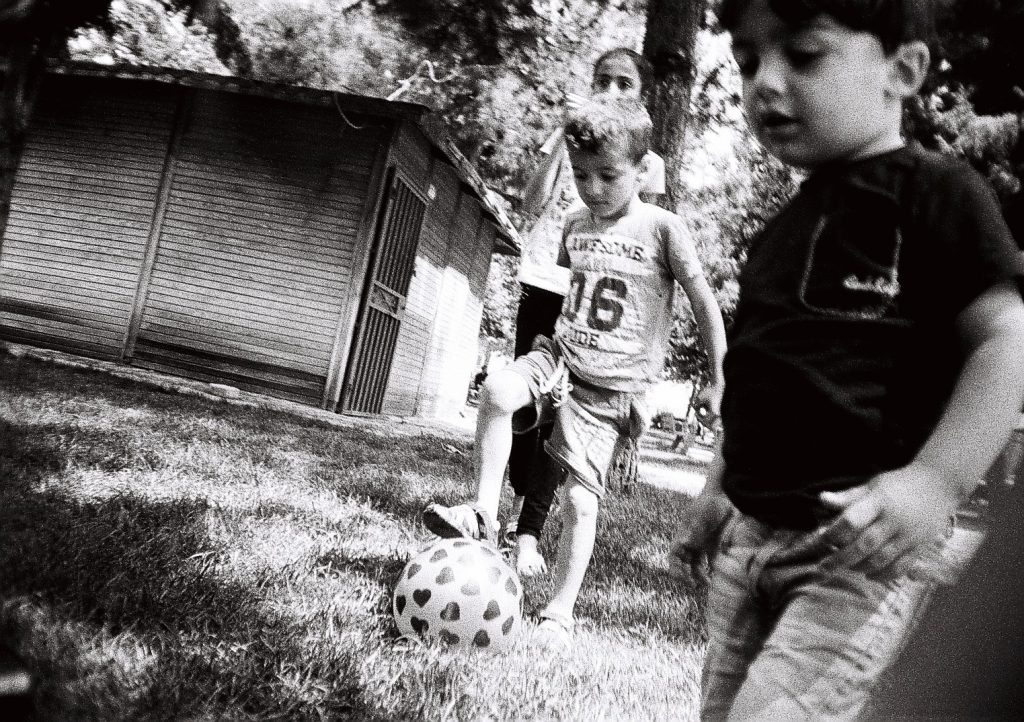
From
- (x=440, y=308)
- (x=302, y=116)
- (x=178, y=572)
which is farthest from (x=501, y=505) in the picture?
(x=440, y=308)

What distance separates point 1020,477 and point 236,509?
3.55 meters

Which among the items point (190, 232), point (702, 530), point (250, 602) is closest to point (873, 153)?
point (702, 530)

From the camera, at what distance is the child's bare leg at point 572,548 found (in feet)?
10.1

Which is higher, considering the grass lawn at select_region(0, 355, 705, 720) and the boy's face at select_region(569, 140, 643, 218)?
the boy's face at select_region(569, 140, 643, 218)

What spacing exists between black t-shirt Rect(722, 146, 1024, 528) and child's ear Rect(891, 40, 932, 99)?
0.10m

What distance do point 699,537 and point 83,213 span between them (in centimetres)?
1255


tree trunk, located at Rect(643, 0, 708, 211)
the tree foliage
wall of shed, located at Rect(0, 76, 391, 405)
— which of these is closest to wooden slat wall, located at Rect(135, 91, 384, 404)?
wall of shed, located at Rect(0, 76, 391, 405)

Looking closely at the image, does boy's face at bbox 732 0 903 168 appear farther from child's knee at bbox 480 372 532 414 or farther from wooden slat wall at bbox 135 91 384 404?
wooden slat wall at bbox 135 91 384 404

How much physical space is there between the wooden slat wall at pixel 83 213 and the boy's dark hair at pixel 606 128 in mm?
10010

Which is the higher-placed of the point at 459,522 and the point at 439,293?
the point at 439,293

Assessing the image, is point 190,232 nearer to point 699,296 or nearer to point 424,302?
point 424,302

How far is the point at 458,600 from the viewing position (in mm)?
2684

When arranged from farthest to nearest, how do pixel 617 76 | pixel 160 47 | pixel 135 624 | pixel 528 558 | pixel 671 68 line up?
1. pixel 160 47
2. pixel 671 68
3. pixel 617 76
4. pixel 528 558
5. pixel 135 624

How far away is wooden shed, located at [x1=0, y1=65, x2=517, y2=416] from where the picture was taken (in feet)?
35.9
